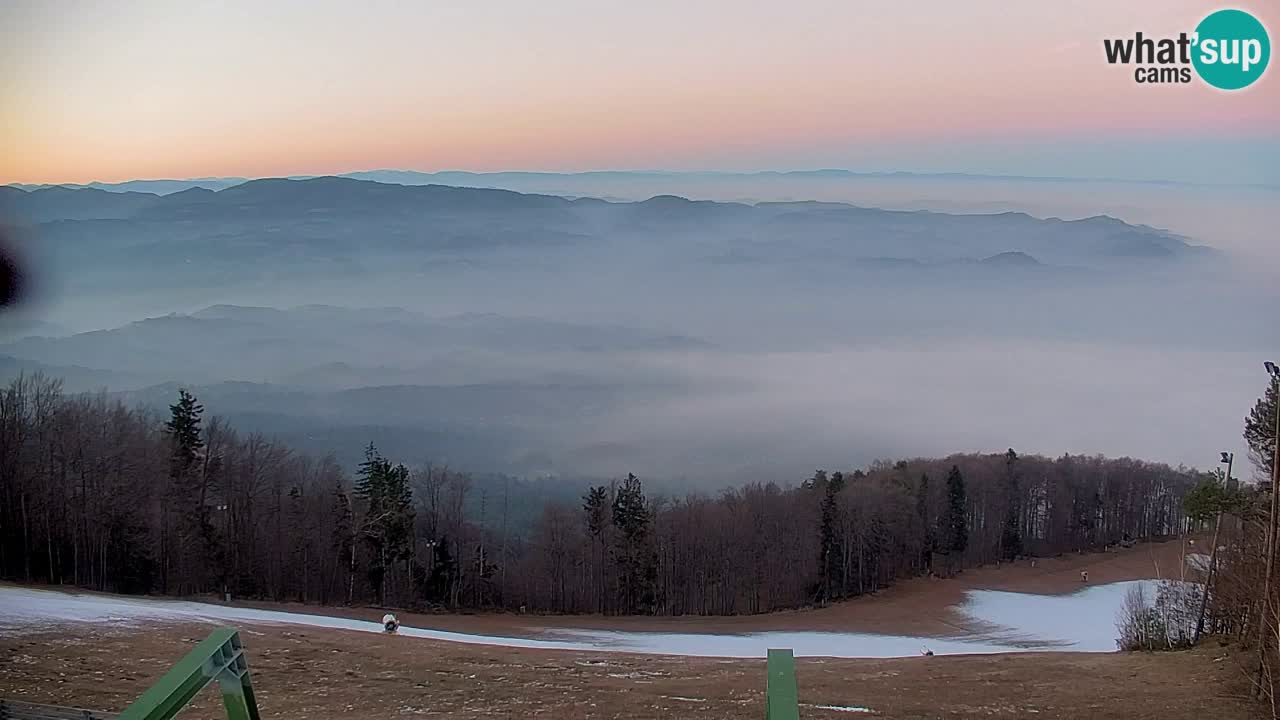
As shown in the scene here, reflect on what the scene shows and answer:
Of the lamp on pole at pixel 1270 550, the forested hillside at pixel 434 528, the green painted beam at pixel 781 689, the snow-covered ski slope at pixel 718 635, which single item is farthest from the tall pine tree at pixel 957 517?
the green painted beam at pixel 781 689

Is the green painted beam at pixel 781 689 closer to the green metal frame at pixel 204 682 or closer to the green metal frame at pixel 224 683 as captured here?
the green metal frame at pixel 224 683

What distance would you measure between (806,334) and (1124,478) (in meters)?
87.2

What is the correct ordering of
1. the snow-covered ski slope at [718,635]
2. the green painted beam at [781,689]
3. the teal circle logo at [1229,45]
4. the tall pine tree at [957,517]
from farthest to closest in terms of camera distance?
the tall pine tree at [957,517], the teal circle logo at [1229,45], the snow-covered ski slope at [718,635], the green painted beam at [781,689]

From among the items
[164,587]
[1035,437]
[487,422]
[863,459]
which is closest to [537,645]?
[164,587]

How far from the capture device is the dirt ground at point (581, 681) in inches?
458

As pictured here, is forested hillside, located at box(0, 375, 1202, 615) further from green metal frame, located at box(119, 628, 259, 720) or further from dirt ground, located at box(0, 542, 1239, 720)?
green metal frame, located at box(119, 628, 259, 720)

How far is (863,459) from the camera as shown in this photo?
59.9 m

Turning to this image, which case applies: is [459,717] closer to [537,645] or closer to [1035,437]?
→ [537,645]

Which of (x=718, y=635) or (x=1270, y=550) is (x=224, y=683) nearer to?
(x=1270, y=550)

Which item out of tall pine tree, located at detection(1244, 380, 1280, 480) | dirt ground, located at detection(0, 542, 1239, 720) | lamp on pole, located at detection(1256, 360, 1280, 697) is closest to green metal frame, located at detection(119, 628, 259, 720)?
dirt ground, located at detection(0, 542, 1239, 720)

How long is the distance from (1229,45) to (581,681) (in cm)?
2277

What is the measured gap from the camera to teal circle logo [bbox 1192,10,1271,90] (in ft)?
81.6

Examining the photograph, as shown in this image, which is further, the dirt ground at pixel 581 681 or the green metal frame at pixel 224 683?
the dirt ground at pixel 581 681
